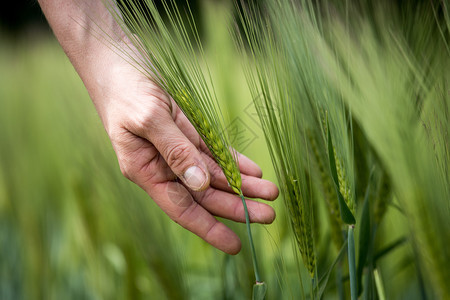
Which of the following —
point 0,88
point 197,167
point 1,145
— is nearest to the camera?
point 197,167

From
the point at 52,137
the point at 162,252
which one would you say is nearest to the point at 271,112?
the point at 162,252

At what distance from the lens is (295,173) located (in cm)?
39

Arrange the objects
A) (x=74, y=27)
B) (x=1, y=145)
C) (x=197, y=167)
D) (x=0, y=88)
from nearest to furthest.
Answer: (x=197, y=167) → (x=74, y=27) → (x=1, y=145) → (x=0, y=88)

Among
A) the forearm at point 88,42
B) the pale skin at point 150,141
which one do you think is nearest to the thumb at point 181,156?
the pale skin at point 150,141

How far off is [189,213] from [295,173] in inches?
8.8

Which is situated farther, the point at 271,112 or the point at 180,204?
the point at 180,204

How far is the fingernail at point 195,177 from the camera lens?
488 mm

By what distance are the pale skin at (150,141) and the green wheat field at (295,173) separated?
49 mm

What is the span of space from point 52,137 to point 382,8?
0.93 meters

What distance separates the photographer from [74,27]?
646 millimetres

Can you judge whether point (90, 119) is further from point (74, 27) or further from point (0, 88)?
point (0, 88)

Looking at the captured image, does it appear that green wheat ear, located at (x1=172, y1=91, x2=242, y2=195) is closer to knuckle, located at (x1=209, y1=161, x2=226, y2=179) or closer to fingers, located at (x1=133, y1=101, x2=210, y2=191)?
fingers, located at (x1=133, y1=101, x2=210, y2=191)

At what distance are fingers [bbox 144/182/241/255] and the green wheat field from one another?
44 millimetres

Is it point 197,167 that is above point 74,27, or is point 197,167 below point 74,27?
below
